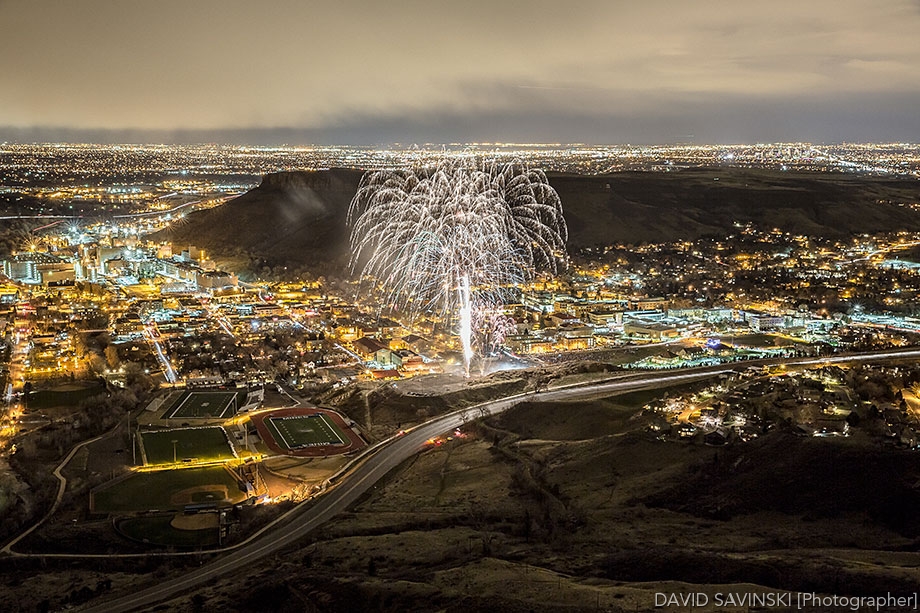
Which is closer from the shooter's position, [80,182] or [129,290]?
[129,290]

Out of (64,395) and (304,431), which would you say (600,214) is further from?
(64,395)

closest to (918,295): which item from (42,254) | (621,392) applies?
(621,392)

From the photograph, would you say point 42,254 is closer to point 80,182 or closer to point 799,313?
point 799,313

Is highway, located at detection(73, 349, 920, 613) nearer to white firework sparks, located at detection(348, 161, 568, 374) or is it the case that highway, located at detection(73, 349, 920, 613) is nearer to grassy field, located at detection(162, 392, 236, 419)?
white firework sparks, located at detection(348, 161, 568, 374)

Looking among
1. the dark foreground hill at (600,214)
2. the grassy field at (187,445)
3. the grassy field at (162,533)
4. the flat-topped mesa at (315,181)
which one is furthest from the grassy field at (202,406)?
the flat-topped mesa at (315,181)

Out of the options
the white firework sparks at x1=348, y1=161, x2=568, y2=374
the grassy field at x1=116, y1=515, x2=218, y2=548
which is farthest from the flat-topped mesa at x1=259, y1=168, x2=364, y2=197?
the grassy field at x1=116, y1=515, x2=218, y2=548

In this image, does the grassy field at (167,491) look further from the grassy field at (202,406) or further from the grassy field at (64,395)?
the grassy field at (64,395)

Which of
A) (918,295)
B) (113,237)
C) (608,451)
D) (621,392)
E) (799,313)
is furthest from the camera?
(113,237)

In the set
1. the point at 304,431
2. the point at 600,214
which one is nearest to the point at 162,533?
the point at 304,431
